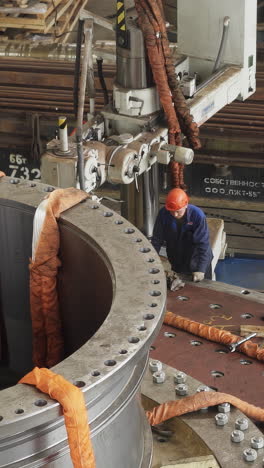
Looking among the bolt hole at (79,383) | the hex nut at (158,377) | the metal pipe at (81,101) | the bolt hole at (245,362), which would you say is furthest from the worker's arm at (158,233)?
the bolt hole at (79,383)

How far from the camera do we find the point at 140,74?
253 inches

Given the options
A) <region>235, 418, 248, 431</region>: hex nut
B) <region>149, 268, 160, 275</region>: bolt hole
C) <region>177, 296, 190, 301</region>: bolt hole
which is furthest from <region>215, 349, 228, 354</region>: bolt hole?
<region>149, 268, 160, 275</region>: bolt hole

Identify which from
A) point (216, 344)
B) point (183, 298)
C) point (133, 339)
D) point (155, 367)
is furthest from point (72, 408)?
point (183, 298)

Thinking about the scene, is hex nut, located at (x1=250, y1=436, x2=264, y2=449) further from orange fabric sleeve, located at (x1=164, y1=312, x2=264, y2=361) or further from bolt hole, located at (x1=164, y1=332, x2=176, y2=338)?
bolt hole, located at (x1=164, y1=332, x2=176, y2=338)

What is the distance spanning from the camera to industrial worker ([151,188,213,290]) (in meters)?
6.67

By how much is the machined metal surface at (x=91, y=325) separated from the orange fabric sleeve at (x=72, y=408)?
0.03 meters

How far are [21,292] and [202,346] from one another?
Result: 1.59 m

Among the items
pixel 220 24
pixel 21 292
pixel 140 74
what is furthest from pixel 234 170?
pixel 21 292

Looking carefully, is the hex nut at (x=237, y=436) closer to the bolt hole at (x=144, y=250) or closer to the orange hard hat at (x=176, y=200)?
the bolt hole at (x=144, y=250)

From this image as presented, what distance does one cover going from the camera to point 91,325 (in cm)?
381

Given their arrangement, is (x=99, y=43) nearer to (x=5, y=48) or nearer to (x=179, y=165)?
(x=5, y=48)

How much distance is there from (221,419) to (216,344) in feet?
5.32

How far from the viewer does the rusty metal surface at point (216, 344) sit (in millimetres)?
5078

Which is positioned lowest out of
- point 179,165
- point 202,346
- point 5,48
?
point 202,346
